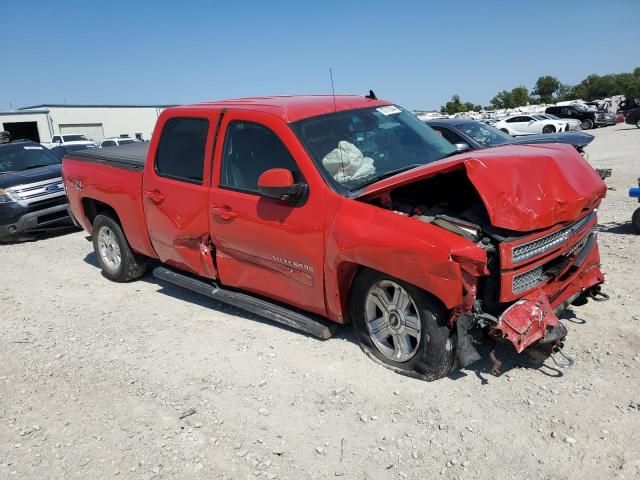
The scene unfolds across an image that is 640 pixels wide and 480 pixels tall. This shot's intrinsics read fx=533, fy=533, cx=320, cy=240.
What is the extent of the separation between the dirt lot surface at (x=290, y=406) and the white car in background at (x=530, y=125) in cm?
2639

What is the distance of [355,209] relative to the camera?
3680mm

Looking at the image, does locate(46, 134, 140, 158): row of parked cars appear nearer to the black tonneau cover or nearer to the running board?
the black tonneau cover

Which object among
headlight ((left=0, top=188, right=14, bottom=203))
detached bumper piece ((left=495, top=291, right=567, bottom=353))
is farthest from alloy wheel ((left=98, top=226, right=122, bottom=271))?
detached bumper piece ((left=495, top=291, right=567, bottom=353))

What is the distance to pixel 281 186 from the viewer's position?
3809mm

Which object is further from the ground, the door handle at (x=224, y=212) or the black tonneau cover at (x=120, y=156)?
the black tonneau cover at (x=120, y=156)

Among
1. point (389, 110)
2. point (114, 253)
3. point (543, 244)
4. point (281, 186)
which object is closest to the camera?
point (543, 244)

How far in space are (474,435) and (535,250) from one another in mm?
1208

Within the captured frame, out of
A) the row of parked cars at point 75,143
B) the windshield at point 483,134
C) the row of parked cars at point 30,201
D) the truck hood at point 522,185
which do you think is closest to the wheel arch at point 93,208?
the row of parked cars at point 30,201

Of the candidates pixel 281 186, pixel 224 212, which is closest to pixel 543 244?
pixel 281 186

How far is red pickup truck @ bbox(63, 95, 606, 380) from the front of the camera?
3.32 meters

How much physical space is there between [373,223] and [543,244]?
3.63 feet

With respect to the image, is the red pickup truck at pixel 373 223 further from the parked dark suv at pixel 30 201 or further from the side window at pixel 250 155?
the parked dark suv at pixel 30 201

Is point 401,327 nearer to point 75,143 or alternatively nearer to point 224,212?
point 224,212

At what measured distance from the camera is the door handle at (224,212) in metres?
4.41
